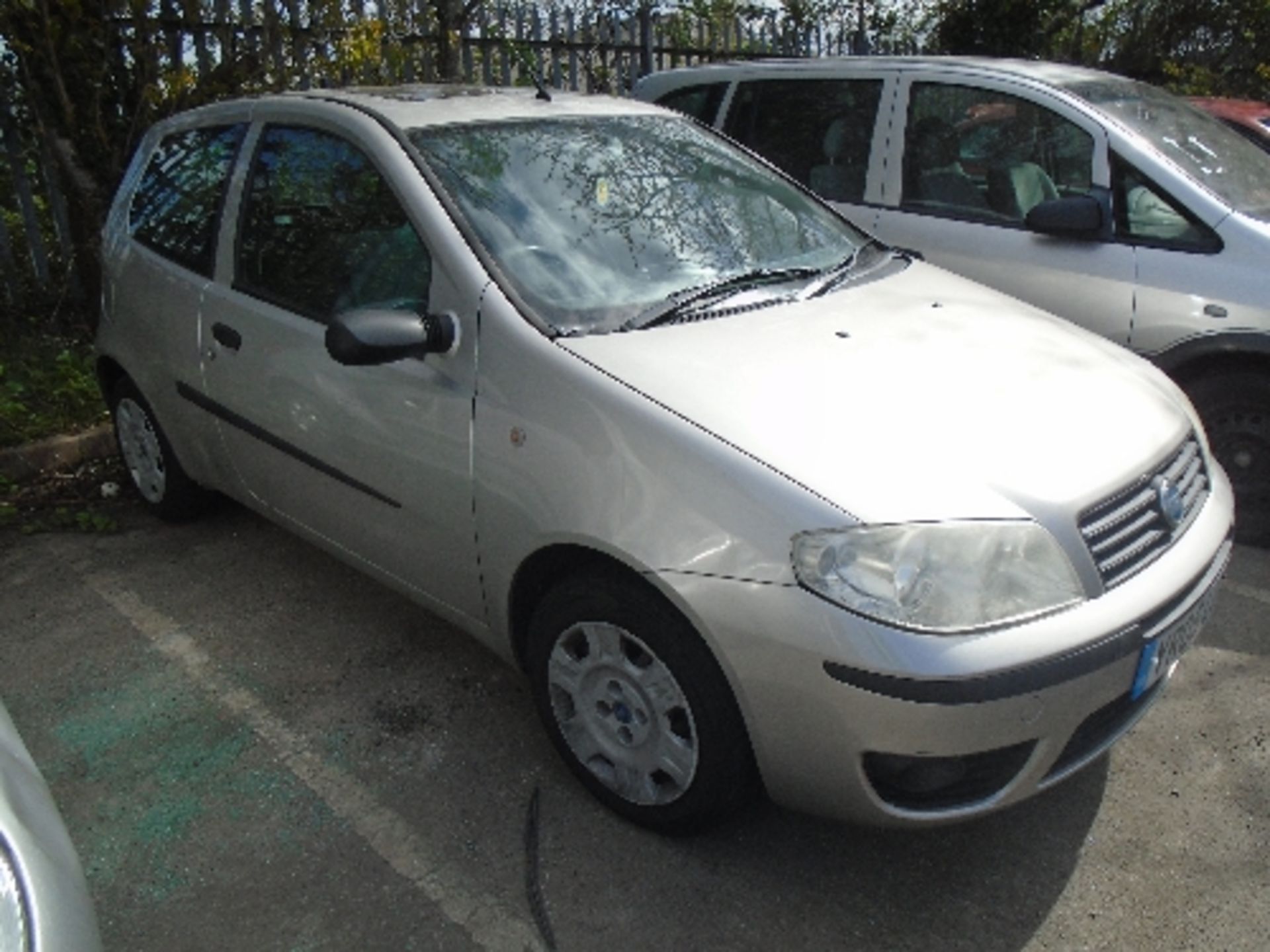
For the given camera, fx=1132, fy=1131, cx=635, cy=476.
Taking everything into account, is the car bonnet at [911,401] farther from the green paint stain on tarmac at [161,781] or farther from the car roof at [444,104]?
the green paint stain on tarmac at [161,781]

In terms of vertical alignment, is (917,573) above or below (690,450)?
below

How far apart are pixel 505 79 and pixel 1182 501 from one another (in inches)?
262

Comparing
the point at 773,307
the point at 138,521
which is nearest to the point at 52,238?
the point at 138,521

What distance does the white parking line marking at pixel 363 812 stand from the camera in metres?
2.40

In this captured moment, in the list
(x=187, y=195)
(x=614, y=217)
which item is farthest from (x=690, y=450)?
(x=187, y=195)

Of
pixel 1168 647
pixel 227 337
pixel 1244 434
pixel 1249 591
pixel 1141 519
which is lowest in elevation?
pixel 1249 591

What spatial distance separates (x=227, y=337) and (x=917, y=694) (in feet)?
7.86

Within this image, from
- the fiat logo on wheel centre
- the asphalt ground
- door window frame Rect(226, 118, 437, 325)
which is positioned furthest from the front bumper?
door window frame Rect(226, 118, 437, 325)

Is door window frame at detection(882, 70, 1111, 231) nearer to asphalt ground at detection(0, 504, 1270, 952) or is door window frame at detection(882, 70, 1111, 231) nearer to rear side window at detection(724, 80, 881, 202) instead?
rear side window at detection(724, 80, 881, 202)

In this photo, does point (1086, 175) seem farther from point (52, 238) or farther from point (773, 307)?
point (52, 238)

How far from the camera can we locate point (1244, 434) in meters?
4.06

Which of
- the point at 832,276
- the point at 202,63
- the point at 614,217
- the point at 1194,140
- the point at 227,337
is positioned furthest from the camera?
the point at 202,63

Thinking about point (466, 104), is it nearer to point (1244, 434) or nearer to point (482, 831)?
point (482, 831)

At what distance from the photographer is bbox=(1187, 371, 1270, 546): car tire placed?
402cm
